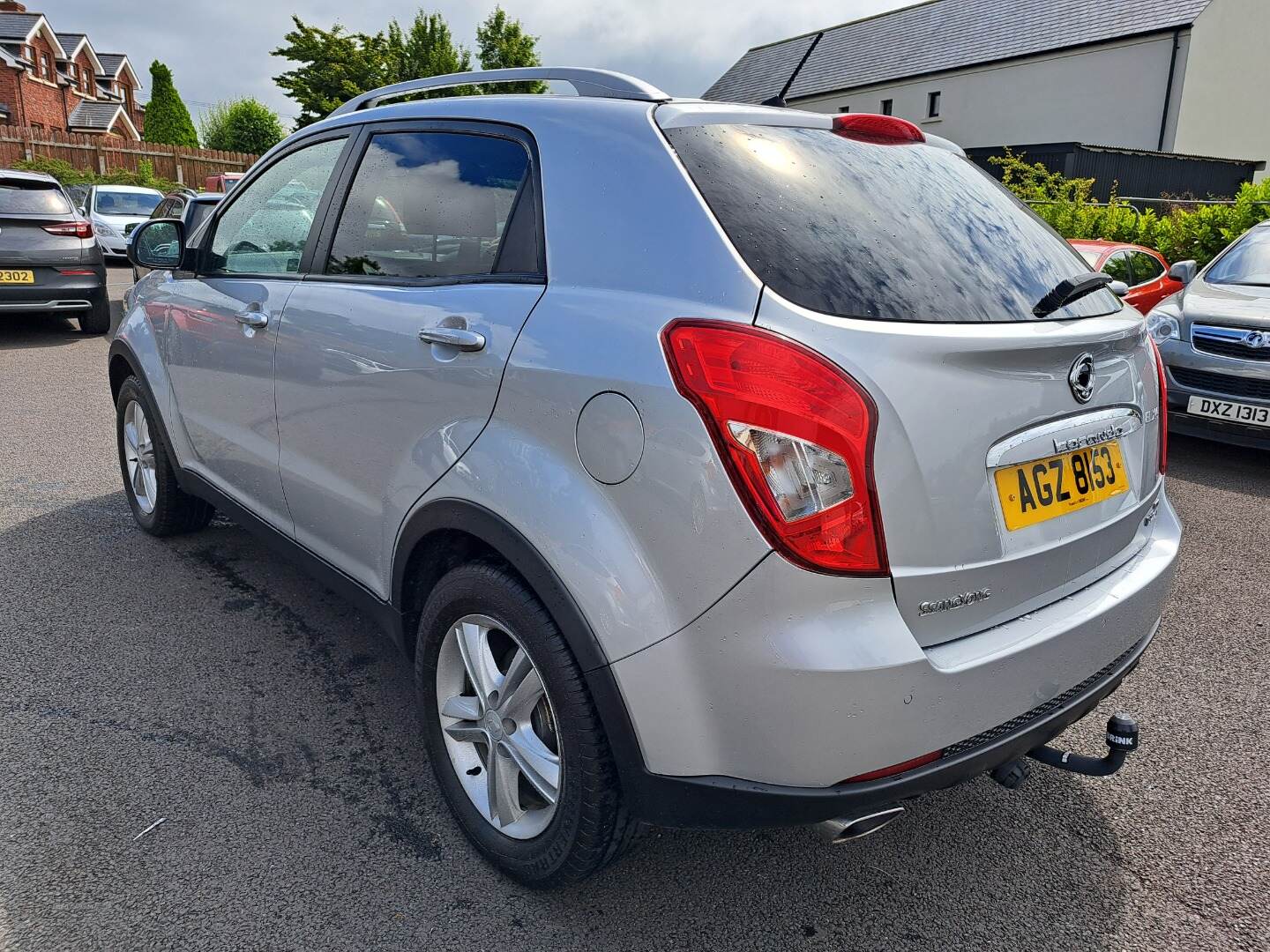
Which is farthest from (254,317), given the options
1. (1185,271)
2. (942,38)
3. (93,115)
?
(93,115)

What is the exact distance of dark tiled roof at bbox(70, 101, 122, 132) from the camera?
191 feet

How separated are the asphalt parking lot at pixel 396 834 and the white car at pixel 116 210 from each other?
57.7 feet

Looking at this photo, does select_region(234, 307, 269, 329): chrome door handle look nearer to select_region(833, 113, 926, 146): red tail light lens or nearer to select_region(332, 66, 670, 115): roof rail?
select_region(332, 66, 670, 115): roof rail

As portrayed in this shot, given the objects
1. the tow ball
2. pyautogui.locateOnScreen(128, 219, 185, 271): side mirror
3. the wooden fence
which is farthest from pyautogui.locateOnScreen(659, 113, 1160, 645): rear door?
the wooden fence

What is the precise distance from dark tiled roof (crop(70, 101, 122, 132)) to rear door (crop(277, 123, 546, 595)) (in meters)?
65.0

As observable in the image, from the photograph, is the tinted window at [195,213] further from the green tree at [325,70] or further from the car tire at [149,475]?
the green tree at [325,70]

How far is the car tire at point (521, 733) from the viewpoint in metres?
1.92

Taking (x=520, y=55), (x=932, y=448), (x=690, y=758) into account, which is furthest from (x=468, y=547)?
(x=520, y=55)

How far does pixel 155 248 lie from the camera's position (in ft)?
12.5

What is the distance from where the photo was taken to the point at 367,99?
3.26 m

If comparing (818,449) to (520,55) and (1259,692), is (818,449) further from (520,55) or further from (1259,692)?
(520,55)

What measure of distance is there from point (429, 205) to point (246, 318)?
35.9 inches

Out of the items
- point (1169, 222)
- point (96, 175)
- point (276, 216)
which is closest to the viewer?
point (276, 216)

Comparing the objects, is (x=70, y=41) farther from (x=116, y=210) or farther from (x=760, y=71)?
(x=116, y=210)
